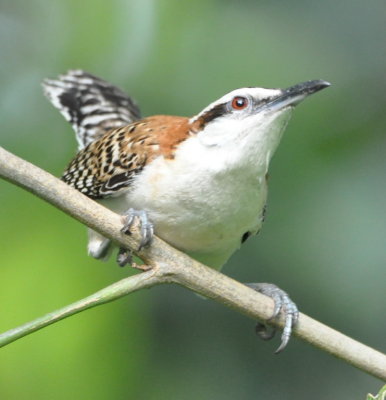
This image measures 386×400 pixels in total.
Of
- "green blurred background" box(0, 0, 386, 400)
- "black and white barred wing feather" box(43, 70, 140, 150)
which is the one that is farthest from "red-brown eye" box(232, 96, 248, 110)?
"black and white barred wing feather" box(43, 70, 140, 150)

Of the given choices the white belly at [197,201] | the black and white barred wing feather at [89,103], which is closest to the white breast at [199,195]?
the white belly at [197,201]

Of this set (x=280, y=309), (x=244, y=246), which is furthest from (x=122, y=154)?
(x=280, y=309)

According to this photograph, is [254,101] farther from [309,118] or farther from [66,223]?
[66,223]

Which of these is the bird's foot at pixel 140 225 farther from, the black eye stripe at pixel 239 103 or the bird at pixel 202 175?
the black eye stripe at pixel 239 103

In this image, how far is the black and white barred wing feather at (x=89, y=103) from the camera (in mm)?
4562

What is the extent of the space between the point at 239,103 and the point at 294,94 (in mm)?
251

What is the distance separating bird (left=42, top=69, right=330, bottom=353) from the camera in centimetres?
311

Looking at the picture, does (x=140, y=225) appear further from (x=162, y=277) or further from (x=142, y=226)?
(x=162, y=277)

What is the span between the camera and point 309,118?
12.3 ft

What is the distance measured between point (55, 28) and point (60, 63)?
16cm

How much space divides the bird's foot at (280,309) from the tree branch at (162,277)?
0.18 ft

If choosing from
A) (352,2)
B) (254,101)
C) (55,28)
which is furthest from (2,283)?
(352,2)

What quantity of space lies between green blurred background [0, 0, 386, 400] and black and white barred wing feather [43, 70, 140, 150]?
0.69 ft

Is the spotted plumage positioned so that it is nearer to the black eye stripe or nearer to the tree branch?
the black eye stripe
